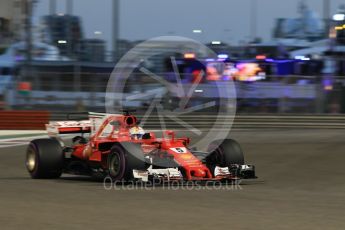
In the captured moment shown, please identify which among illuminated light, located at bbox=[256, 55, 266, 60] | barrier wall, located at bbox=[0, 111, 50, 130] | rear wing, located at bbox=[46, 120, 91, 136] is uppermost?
illuminated light, located at bbox=[256, 55, 266, 60]

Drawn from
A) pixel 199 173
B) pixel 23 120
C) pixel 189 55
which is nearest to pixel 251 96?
pixel 189 55

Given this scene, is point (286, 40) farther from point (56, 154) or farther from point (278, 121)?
point (56, 154)

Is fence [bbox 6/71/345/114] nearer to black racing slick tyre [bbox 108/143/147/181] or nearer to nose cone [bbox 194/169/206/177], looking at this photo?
nose cone [bbox 194/169/206/177]

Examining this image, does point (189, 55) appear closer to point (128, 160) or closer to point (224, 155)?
point (224, 155)

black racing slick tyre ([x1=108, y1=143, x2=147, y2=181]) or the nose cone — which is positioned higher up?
black racing slick tyre ([x1=108, y1=143, x2=147, y2=181])

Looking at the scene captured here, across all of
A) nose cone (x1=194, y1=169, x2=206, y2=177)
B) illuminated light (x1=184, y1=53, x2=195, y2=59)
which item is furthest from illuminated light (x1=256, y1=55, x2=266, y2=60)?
nose cone (x1=194, y1=169, x2=206, y2=177)

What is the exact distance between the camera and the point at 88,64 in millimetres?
30016

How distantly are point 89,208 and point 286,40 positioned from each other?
3233 cm

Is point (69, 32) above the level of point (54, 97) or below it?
above

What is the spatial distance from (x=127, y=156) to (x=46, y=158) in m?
2.03

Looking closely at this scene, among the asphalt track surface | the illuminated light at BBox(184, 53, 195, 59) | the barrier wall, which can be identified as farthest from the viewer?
the illuminated light at BBox(184, 53, 195, 59)

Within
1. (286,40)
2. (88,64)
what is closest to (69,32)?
(88,64)

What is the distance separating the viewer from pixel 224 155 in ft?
35.9

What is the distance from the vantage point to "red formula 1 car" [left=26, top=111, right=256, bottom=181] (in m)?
10.3
